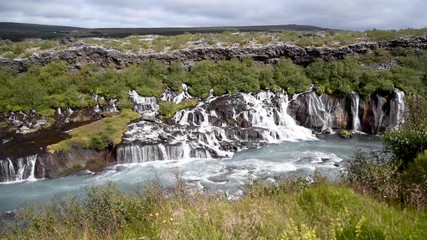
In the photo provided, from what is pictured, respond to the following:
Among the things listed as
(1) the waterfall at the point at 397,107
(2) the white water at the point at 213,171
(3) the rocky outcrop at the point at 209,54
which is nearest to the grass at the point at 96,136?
(2) the white water at the point at 213,171

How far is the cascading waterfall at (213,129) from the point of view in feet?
82.0

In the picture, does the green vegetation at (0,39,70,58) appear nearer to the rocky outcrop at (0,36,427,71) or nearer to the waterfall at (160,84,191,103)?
the rocky outcrop at (0,36,427,71)

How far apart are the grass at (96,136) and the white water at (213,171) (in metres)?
2.22

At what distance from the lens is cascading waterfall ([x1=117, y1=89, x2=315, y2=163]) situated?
2500cm

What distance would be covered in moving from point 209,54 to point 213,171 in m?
20.6

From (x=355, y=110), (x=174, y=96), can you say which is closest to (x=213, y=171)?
(x=174, y=96)

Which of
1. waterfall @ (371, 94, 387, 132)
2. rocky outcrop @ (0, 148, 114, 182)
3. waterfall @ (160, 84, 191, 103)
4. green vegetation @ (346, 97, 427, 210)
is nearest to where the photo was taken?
green vegetation @ (346, 97, 427, 210)

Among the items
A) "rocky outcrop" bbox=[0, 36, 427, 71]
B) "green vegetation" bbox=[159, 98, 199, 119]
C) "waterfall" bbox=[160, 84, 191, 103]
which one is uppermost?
"rocky outcrop" bbox=[0, 36, 427, 71]

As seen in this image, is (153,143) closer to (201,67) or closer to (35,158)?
(35,158)

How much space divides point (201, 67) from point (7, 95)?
1719cm

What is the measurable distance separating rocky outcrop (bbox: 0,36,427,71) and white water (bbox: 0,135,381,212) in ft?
47.0

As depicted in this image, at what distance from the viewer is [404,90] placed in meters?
31.6

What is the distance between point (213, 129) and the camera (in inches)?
1107

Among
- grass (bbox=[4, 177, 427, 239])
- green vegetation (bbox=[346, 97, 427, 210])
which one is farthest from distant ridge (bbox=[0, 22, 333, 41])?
grass (bbox=[4, 177, 427, 239])
